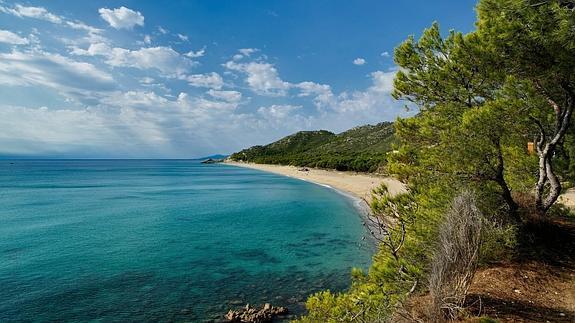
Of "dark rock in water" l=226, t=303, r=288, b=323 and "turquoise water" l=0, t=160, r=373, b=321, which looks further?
"turquoise water" l=0, t=160, r=373, b=321

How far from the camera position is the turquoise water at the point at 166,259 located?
1638 centimetres

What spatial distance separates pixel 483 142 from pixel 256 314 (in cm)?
1060

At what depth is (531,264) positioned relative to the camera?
32.9ft

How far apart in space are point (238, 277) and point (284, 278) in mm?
2626

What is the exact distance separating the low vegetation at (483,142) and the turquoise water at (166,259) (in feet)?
27.1

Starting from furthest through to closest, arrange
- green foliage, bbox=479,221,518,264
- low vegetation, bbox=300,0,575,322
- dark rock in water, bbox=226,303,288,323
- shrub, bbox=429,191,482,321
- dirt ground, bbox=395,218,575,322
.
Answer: dark rock in water, bbox=226,303,288,323 → green foliage, bbox=479,221,518,264 → low vegetation, bbox=300,0,575,322 → dirt ground, bbox=395,218,575,322 → shrub, bbox=429,191,482,321

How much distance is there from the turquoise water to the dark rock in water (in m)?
0.83

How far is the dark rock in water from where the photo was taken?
14.4 meters

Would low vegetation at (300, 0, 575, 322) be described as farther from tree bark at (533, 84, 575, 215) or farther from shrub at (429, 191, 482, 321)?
shrub at (429, 191, 482, 321)

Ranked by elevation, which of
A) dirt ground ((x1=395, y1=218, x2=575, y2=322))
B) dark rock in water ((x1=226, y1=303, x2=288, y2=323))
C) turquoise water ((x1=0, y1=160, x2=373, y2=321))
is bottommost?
turquoise water ((x1=0, y1=160, x2=373, y2=321))

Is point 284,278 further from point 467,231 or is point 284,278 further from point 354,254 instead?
point 467,231

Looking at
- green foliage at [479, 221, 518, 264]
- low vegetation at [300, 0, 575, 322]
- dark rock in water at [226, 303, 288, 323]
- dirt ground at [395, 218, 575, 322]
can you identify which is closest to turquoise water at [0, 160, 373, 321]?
dark rock in water at [226, 303, 288, 323]

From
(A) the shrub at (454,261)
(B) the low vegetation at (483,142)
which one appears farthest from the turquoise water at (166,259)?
(A) the shrub at (454,261)

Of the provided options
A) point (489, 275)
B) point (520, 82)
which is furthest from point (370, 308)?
point (520, 82)
